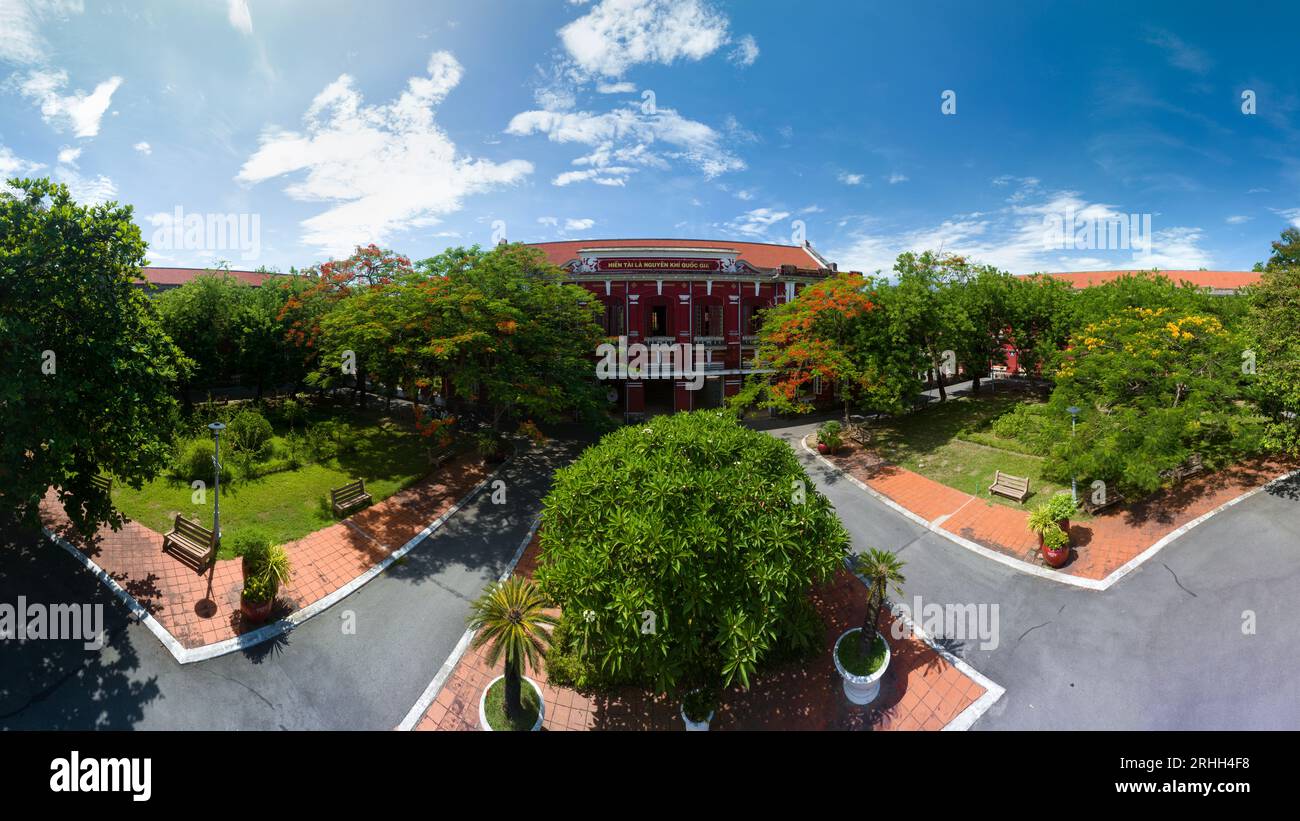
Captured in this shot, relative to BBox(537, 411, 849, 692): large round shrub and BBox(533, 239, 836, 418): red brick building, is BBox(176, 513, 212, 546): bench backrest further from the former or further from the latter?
BBox(533, 239, 836, 418): red brick building

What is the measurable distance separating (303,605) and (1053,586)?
19.3 meters

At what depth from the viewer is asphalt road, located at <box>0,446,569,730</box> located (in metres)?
9.41

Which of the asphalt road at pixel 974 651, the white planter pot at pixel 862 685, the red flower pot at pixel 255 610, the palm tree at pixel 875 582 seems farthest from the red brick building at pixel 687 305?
the white planter pot at pixel 862 685

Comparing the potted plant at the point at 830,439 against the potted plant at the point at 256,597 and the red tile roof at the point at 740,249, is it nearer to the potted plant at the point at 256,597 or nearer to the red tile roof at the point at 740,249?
the red tile roof at the point at 740,249

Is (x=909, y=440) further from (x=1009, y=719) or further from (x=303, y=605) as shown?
(x=303, y=605)

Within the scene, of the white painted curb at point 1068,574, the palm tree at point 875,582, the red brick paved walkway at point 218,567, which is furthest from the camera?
the white painted curb at point 1068,574

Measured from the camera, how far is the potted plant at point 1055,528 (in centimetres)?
1392

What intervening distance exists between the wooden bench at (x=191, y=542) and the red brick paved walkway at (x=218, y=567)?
322 mm

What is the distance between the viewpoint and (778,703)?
10.5 m

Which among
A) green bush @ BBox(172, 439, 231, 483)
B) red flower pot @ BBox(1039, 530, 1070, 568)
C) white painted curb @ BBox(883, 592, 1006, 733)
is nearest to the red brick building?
green bush @ BBox(172, 439, 231, 483)

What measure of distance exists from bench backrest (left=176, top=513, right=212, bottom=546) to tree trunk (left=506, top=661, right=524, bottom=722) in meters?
9.67

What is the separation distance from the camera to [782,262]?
38.2m

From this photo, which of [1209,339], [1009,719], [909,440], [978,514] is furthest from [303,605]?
[1209,339]

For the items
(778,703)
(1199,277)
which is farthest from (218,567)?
(1199,277)
